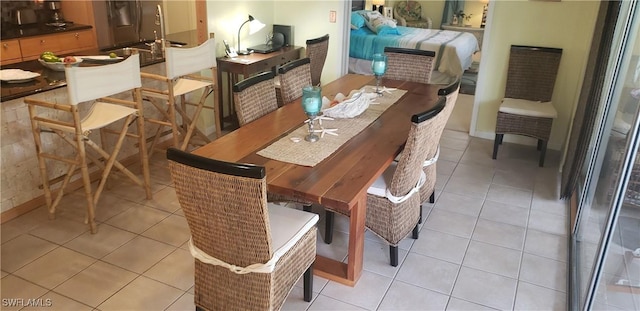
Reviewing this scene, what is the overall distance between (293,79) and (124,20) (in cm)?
304

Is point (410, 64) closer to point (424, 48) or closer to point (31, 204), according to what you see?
point (424, 48)

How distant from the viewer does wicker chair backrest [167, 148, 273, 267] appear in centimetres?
166

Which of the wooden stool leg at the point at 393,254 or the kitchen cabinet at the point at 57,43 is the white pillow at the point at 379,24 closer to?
the kitchen cabinet at the point at 57,43

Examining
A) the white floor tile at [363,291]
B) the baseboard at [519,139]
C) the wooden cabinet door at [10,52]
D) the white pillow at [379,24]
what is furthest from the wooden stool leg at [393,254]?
the white pillow at [379,24]

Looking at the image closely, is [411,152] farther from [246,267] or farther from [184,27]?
[184,27]

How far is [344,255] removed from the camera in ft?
9.42

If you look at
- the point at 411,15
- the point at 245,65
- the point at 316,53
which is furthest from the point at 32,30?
the point at 411,15

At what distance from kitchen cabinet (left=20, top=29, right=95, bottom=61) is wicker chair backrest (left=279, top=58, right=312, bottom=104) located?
→ 9.42ft

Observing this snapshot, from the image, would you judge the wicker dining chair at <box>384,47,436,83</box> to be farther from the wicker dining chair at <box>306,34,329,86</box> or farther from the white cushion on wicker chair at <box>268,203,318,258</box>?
the white cushion on wicker chair at <box>268,203,318,258</box>

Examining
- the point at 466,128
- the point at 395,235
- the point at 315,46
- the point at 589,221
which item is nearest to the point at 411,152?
the point at 395,235

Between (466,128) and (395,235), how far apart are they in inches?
108

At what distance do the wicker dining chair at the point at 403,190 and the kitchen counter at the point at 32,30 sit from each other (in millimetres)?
3608

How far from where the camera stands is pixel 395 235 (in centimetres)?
265

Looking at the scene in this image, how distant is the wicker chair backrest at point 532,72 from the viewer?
4309mm
